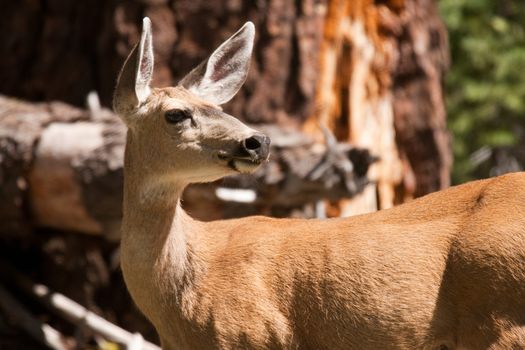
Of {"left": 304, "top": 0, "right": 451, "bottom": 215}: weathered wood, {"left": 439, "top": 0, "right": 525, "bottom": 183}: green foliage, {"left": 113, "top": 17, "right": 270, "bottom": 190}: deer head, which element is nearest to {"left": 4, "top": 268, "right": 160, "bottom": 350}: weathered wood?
{"left": 113, "top": 17, "right": 270, "bottom": 190}: deer head

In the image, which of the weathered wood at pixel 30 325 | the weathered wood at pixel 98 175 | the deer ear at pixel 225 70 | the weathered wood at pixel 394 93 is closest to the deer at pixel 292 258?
the deer ear at pixel 225 70

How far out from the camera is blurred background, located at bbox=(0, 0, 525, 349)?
29.0 feet

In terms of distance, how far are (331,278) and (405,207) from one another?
0.54 m

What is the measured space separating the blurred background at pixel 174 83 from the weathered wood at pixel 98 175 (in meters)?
0.01

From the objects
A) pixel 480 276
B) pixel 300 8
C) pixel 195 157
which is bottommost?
pixel 300 8

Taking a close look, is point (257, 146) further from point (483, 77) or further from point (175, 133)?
point (483, 77)

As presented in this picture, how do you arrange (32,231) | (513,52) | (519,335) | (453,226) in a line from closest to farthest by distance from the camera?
(519,335)
(453,226)
(32,231)
(513,52)

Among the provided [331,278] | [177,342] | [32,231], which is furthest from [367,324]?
[32,231]

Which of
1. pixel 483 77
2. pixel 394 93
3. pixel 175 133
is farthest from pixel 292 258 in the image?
pixel 483 77

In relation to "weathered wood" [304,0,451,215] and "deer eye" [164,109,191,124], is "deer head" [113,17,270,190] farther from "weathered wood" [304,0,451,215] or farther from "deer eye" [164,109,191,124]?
"weathered wood" [304,0,451,215]

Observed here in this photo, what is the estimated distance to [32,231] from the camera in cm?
954

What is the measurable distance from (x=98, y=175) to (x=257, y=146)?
3385 mm

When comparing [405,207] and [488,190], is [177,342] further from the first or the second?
[488,190]

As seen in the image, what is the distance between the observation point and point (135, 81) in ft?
19.3
